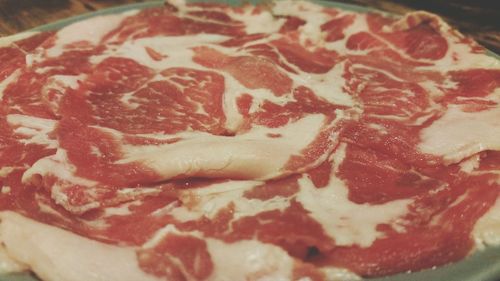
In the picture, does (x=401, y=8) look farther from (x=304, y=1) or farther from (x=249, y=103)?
(x=249, y=103)

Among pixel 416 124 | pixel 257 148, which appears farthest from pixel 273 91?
pixel 416 124

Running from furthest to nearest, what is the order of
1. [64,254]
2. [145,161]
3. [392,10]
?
[392,10], [145,161], [64,254]

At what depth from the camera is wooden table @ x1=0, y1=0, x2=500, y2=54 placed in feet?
12.2

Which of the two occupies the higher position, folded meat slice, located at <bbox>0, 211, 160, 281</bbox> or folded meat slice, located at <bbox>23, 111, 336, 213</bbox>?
folded meat slice, located at <bbox>23, 111, 336, 213</bbox>

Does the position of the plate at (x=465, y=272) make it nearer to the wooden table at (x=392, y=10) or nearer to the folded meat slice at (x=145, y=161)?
the folded meat slice at (x=145, y=161)

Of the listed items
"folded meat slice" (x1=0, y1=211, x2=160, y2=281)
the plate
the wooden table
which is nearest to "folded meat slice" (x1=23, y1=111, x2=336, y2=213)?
"folded meat slice" (x1=0, y1=211, x2=160, y2=281)

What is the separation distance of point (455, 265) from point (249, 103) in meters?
1.16

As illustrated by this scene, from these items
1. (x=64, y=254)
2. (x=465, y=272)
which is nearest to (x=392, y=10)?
(x=465, y=272)

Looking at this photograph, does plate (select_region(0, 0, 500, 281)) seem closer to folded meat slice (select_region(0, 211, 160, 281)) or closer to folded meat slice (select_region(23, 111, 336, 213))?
folded meat slice (select_region(0, 211, 160, 281))

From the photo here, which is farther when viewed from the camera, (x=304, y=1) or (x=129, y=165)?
(x=304, y=1)

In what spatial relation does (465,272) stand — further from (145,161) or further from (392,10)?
(392,10)

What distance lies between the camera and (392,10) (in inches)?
164

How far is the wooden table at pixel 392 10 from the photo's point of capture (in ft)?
12.2

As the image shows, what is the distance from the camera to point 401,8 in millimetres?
4215
